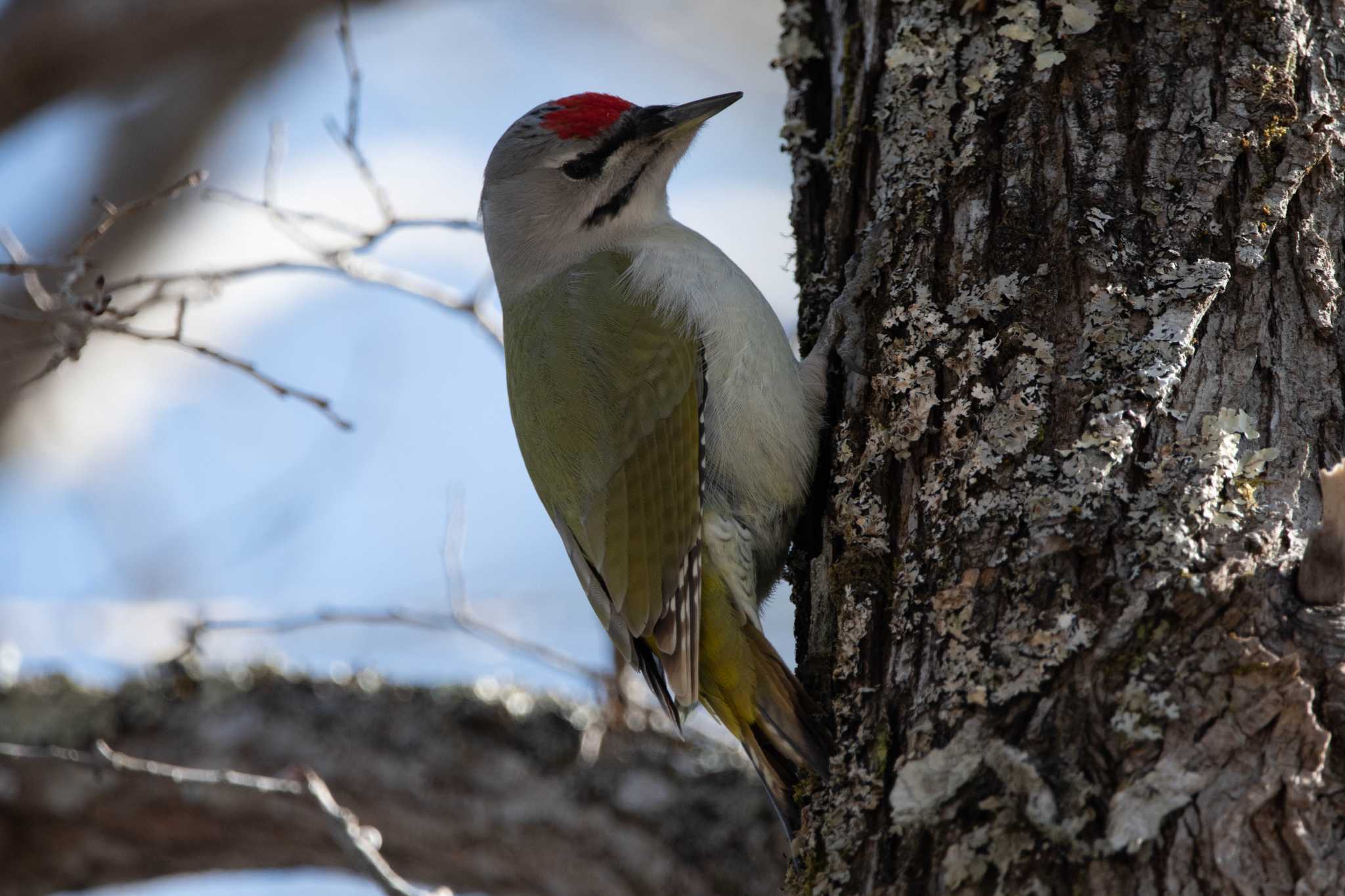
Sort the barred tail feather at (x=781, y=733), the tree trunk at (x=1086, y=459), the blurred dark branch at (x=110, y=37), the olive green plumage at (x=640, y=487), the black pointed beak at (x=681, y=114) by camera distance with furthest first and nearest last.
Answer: the blurred dark branch at (x=110, y=37)
the black pointed beak at (x=681, y=114)
the olive green plumage at (x=640, y=487)
the barred tail feather at (x=781, y=733)
the tree trunk at (x=1086, y=459)

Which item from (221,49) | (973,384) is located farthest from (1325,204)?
(221,49)

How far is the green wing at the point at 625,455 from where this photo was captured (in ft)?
9.55

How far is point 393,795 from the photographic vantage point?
3.77 meters

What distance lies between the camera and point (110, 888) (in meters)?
4.04

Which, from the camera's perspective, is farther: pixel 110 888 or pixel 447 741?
pixel 110 888

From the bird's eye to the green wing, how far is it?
1.38 ft

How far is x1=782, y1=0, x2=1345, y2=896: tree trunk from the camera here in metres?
1.68

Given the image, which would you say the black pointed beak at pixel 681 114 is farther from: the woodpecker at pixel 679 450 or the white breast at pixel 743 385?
the white breast at pixel 743 385

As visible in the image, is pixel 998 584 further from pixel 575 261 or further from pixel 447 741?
pixel 447 741

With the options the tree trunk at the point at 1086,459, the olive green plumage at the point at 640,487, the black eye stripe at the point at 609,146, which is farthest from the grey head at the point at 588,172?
the tree trunk at the point at 1086,459

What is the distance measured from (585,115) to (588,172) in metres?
0.18

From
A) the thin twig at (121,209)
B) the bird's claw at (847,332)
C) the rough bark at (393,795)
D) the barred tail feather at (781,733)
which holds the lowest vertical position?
the rough bark at (393,795)

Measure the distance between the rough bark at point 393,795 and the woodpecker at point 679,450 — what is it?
779 mm

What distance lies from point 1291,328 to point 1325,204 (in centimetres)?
29
